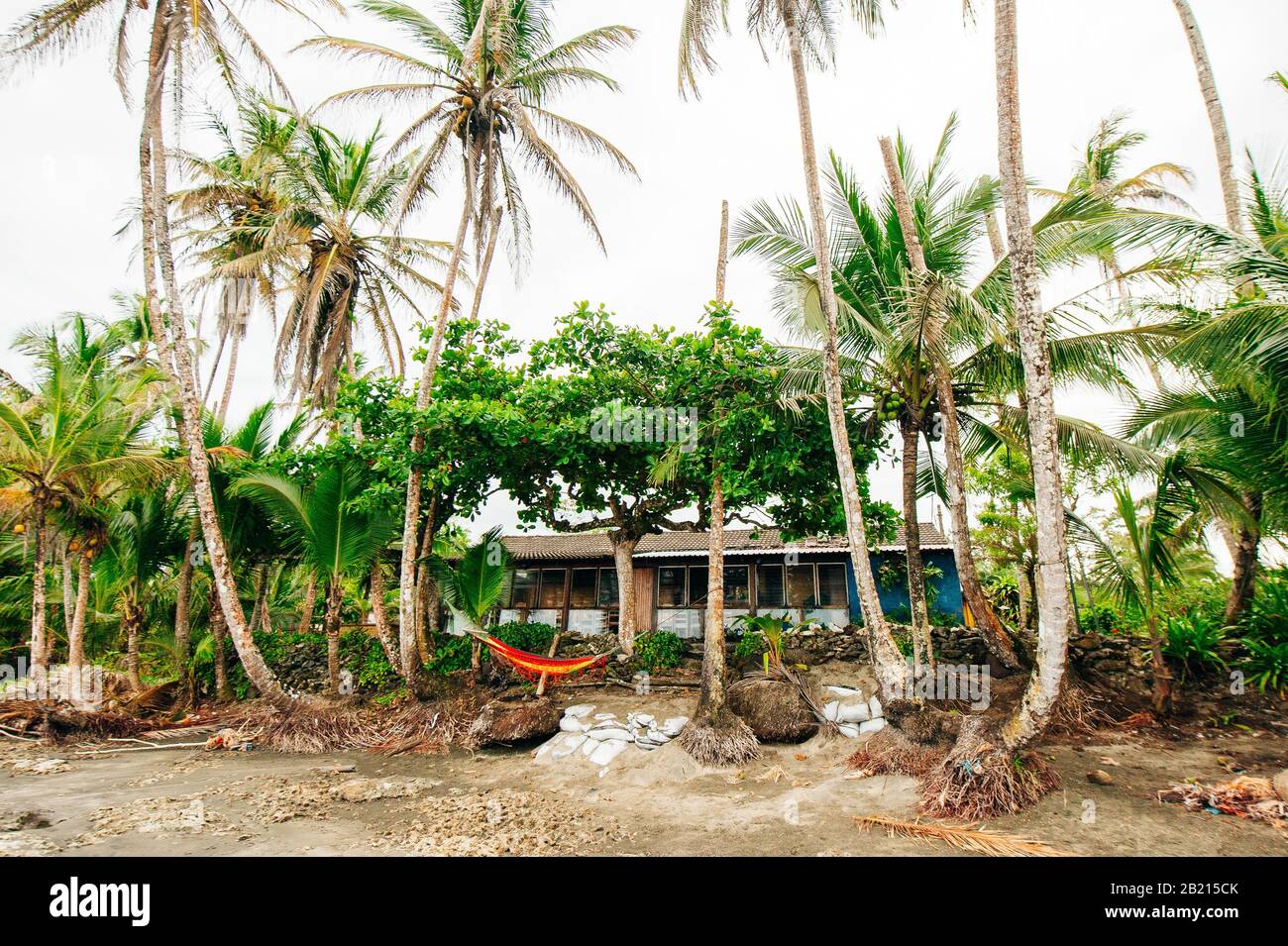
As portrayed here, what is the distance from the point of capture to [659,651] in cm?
1114

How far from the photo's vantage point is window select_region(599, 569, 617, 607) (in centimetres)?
1600

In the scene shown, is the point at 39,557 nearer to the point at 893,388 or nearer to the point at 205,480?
the point at 205,480

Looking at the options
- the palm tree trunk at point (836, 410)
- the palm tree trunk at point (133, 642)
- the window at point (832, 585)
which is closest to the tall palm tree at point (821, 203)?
the palm tree trunk at point (836, 410)

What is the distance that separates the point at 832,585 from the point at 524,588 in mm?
7873

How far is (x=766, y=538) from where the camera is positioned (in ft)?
51.3

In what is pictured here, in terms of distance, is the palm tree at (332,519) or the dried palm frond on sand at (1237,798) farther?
the palm tree at (332,519)

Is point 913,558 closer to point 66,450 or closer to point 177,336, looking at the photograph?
point 177,336

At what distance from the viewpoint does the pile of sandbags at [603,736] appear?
849 centimetres

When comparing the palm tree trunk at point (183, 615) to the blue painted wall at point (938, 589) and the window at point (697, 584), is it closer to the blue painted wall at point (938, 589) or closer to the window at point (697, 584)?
the window at point (697, 584)

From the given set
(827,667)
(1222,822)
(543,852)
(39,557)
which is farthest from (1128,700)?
(39,557)

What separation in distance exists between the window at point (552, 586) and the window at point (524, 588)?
0.21 meters

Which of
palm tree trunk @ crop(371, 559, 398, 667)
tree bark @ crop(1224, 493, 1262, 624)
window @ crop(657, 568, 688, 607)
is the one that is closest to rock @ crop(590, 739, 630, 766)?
palm tree trunk @ crop(371, 559, 398, 667)

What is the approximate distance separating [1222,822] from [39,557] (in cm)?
1591
